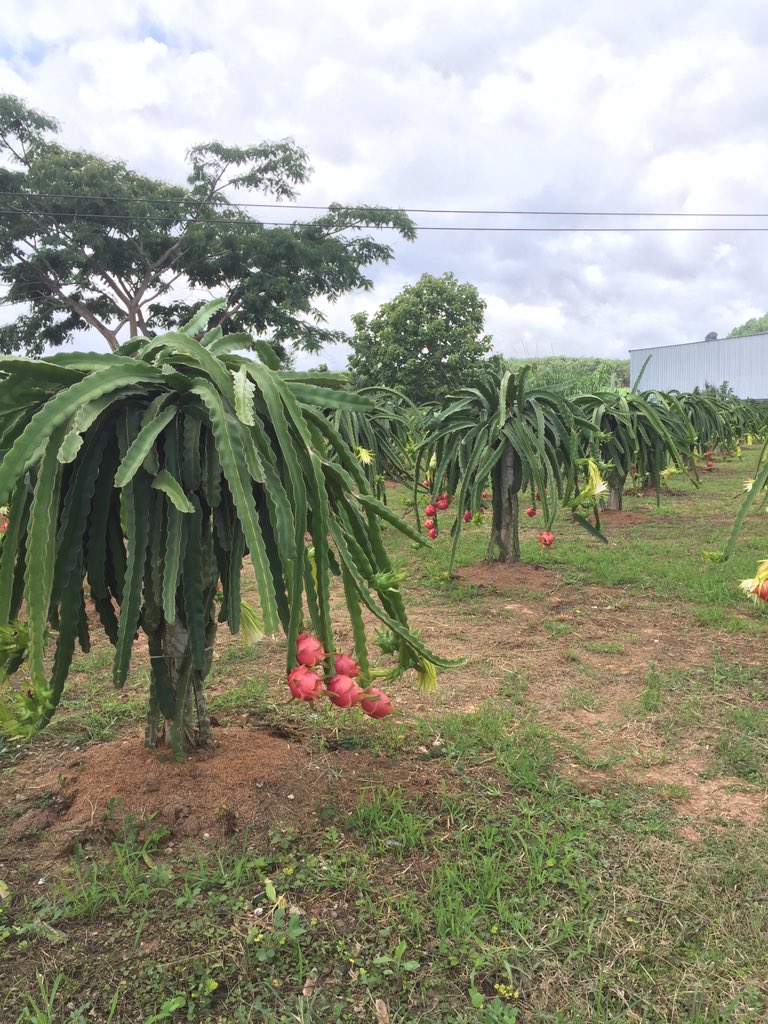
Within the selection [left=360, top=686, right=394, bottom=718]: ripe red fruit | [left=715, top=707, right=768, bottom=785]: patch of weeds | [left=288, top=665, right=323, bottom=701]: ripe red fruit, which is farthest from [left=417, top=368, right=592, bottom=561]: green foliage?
[left=288, top=665, right=323, bottom=701]: ripe red fruit

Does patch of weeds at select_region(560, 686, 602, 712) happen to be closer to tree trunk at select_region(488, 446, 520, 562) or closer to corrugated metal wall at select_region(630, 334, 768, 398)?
tree trunk at select_region(488, 446, 520, 562)

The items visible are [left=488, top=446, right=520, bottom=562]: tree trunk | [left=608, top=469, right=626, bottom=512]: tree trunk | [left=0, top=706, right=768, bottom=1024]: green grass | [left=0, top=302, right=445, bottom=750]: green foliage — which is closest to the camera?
[left=0, top=706, right=768, bottom=1024]: green grass

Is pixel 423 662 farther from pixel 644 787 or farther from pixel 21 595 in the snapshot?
pixel 21 595

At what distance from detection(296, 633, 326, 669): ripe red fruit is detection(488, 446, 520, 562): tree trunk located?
3987 millimetres

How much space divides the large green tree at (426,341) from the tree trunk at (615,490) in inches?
585

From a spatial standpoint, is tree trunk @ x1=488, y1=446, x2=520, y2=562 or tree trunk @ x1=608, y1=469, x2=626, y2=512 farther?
tree trunk @ x1=608, y1=469, x2=626, y2=512

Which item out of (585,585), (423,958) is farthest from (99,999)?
(585,585)

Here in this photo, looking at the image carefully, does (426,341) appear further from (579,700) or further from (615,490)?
(579,700)

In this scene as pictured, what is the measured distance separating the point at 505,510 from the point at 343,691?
430 centimetres

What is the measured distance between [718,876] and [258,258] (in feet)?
70.5

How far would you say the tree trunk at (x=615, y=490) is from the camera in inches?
365

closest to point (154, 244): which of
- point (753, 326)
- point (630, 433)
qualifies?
point (630, 433)

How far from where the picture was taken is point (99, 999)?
182 centimetres

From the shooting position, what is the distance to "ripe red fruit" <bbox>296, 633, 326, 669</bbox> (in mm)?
2131
